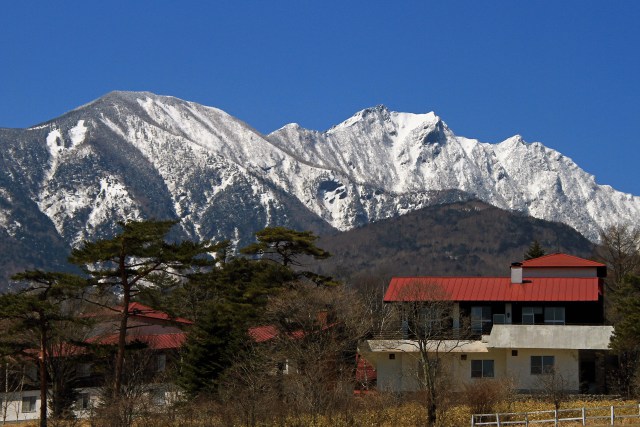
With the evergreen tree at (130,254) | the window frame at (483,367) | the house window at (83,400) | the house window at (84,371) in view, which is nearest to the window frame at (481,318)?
the window frame at (483,367)

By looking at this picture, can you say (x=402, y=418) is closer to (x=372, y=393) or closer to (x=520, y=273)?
(x=372, y=393)

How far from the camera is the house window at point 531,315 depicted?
204 ft

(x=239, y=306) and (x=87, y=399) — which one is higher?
(x=239, y=306)

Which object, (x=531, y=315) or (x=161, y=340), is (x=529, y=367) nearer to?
(x=531, y=315)

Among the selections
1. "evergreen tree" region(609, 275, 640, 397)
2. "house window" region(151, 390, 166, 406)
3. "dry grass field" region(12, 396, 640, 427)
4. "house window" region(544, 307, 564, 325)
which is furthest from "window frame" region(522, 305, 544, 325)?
"house window" region(151, 390, 166, 406)

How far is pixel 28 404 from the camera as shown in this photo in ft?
227

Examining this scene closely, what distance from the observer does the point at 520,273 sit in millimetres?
63938

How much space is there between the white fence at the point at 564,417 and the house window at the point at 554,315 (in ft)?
42.2

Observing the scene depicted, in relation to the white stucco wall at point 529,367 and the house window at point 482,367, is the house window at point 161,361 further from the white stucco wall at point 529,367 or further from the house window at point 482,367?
the white stucco wall at point 529,367

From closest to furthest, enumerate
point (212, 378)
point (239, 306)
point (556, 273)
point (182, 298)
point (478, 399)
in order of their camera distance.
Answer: point (478, 399) < point (212, 378) < point (239, 306) < point (556, 273) < point (182, 298)

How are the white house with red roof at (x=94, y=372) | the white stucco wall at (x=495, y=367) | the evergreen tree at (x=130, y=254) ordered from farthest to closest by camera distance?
the white house with red roof at (x=94, y=372), the white stucco wall at (x=495, y=367), the evergreen tree at (x=130, y=254)

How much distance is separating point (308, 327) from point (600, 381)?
1723 centimetres

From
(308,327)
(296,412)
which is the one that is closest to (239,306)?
(308,327)

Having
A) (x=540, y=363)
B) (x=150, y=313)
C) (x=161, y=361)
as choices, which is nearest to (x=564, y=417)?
(x=540, y=363)
